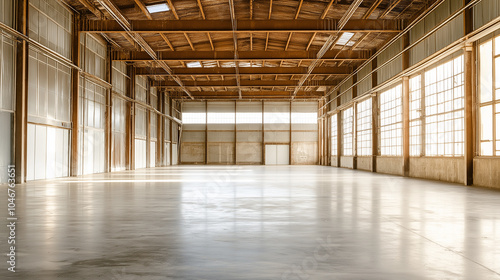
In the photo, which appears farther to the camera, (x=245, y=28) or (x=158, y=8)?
(x=158, y=8)

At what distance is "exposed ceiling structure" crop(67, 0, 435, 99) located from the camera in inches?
896

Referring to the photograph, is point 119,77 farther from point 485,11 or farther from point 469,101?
point 485,11

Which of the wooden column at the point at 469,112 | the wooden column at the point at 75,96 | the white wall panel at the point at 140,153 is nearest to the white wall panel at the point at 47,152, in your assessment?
the wooden column at the point at 75,96

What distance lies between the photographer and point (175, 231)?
677cm

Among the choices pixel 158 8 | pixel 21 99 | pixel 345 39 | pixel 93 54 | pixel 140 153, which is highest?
pixel 158 8

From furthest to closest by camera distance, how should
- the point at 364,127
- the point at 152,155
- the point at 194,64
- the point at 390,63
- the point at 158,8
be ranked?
the point at 152,155
the point at 194,64
the point at 364,127
the point at 390,63
the point at 158,8

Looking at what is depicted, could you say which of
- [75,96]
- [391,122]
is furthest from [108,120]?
[391,122]

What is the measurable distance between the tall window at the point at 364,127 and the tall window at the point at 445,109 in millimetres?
10535

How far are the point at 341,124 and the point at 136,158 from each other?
1983cm

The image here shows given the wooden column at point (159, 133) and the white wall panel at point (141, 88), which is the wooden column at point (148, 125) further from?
the wooden column at point (159, 133)

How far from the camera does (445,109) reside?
20.6 meters

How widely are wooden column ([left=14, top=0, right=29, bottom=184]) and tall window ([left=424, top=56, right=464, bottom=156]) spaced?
18.6 metres

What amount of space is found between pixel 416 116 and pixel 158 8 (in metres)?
15.3

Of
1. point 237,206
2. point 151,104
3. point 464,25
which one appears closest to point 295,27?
point 464,25
